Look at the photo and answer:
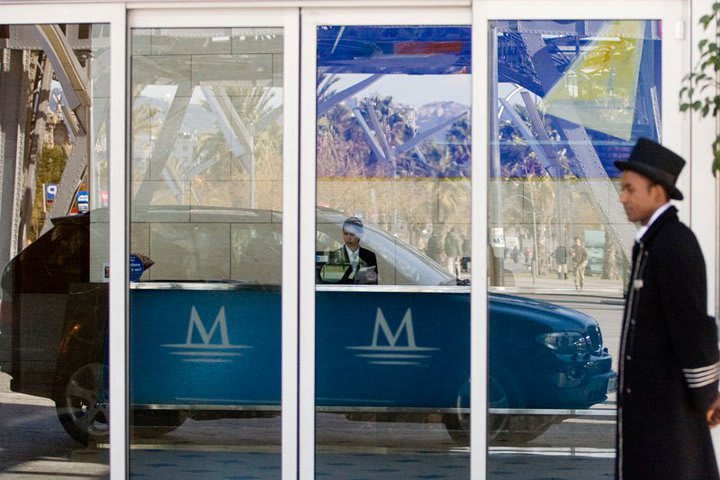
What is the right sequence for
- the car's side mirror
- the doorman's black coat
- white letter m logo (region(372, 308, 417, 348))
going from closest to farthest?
the doorman's black coat, the car's side mirror, white letter m logo (region(372, 308, 417, 348))

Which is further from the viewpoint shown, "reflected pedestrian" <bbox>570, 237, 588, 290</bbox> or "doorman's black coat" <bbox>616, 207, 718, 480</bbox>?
"reflected pedestrian" <bbox>570, 237, 588, 290</bbox>

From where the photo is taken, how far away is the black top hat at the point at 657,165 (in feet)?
13.7

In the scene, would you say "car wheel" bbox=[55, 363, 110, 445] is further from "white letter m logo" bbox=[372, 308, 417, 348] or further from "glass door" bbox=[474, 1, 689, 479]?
"glass door" bbox=[474, 1, 689, 479]

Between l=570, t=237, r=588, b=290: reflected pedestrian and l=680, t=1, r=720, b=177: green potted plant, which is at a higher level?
l=680, t=1, r=720, b=177: green potted plant

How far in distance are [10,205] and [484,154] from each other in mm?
3041

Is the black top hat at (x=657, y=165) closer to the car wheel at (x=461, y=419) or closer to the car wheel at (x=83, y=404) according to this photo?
the car wheel at (x=461, y=419)

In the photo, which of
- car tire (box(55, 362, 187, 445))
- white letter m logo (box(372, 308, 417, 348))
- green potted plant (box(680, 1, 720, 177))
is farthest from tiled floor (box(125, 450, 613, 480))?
green potted plant (box(680, 1, 720, 177))

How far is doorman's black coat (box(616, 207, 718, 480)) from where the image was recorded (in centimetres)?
400

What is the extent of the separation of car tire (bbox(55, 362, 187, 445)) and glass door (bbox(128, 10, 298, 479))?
1 centimetres

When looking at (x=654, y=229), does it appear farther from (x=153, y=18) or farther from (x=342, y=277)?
(x=153, y=18)

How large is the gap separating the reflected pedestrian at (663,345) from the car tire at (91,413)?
2531 mm

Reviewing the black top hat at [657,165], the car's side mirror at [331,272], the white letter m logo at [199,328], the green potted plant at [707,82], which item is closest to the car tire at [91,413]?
the white letter m logo at [199,328]

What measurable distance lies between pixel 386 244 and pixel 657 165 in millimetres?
1908

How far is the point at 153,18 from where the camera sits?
575 centimetres
